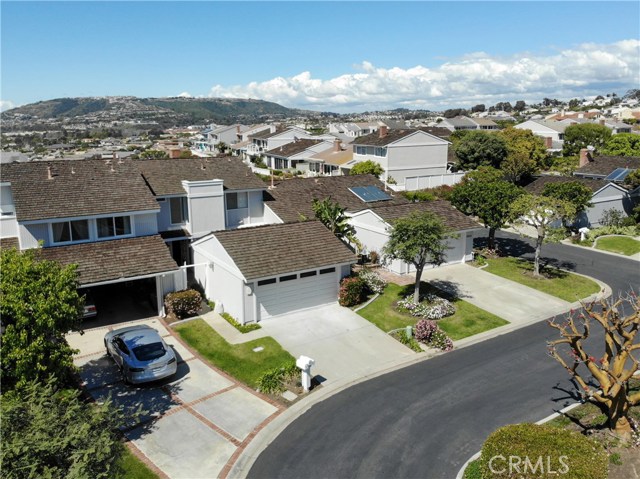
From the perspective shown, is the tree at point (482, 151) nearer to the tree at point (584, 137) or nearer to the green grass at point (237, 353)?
the tree at point (584, 137)

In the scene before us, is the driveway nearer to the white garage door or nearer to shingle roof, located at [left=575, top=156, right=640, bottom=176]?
the white garage door

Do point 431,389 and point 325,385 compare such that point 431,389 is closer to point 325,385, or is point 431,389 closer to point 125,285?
point 325,385

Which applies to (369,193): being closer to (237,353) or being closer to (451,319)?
(451,319)

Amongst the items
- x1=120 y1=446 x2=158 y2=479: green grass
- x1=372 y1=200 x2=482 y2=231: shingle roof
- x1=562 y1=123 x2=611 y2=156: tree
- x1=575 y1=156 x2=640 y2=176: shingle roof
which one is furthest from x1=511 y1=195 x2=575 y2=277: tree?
x1=562 y1=123 x2=611 y2=156: tree

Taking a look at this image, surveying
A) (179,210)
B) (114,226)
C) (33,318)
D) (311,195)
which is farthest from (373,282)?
(33,318)

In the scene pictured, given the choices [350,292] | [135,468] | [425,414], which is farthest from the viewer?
[350,292]

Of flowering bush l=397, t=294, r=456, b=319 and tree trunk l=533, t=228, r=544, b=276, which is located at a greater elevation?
tree trunk l=533, t=228, r=544, b=276

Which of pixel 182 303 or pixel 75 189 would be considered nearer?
pixel 182 303
